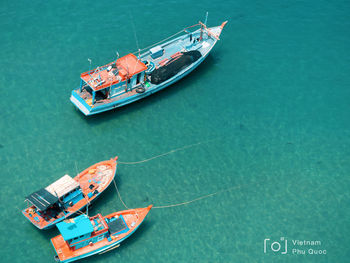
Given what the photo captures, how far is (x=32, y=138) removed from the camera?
47188 mm

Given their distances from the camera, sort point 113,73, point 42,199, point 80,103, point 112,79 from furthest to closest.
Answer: point 113,73 → point 112,79 → point 80,103 → point 42,199

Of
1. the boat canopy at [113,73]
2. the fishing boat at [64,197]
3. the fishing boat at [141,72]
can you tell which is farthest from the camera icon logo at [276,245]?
the boat canopy at [113,73]

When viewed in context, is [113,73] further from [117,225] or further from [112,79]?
[117,225]

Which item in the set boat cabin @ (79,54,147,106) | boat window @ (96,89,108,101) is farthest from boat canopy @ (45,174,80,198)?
boat window @ (96,89,108,101)

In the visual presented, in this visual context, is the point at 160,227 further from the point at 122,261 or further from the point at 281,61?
the point at 281,61

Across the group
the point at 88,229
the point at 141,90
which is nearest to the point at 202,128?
the point at 141,90

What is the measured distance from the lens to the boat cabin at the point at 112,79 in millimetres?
48062

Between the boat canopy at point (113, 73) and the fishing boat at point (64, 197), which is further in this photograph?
the boat canopy at point (113, 73)

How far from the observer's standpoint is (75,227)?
37.2 metres

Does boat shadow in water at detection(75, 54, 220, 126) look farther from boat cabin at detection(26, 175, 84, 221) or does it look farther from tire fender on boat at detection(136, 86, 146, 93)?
boat cabin at detection(26, 175, 84, 221)

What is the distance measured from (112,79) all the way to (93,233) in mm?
20260

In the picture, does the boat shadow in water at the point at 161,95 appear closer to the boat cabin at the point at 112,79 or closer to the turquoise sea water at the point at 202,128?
the turquoise sea water at the point at 202,128

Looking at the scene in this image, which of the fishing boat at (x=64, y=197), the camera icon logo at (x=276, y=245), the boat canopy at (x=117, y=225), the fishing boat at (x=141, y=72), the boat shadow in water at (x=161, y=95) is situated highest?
the fishing boat at (x=141, y=72)

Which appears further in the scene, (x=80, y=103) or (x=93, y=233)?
(x=80, y=103)
